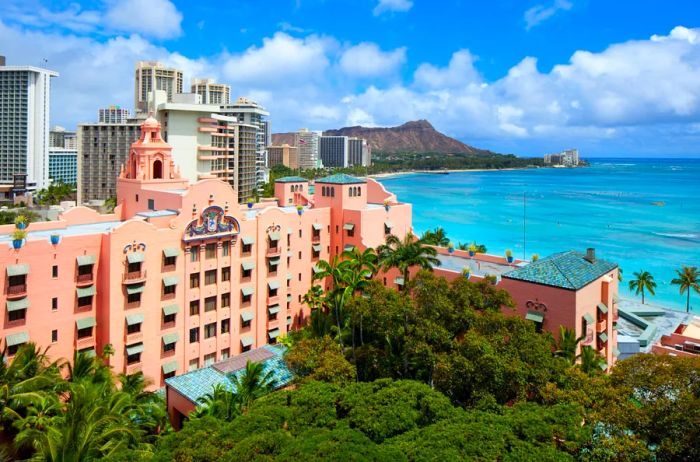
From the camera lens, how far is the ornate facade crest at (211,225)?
33.3 meters

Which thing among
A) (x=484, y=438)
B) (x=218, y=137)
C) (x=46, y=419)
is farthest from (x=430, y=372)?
(x=218, y=137)

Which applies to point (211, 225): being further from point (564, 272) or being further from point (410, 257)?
point (564, 272)

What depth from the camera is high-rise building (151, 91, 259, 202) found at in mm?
87812

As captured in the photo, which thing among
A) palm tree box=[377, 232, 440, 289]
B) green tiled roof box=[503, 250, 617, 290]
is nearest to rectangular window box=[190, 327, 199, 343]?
palm tree box=[377, 232, 440, 289]

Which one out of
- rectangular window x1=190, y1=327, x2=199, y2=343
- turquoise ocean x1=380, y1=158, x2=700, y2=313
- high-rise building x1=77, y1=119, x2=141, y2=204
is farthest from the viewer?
high-rise building x1=77, y1=119, x2=141, y2=204

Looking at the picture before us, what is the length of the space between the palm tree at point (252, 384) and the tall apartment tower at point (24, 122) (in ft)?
384

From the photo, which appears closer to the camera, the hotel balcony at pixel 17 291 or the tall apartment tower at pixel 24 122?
the hotel balcony at pixel 17 291

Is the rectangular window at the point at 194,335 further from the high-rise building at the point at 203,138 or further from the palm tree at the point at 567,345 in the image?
the high-rise building at the point at 203,138

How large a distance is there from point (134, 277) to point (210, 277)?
5547 millimetres

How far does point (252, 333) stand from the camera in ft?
124

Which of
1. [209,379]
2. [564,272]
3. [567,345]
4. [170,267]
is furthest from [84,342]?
[564,272]

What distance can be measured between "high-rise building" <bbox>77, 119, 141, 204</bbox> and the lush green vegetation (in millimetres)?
85527

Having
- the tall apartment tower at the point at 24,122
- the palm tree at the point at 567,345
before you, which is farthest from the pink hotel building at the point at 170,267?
the tall apartment tower at the point at 24,122

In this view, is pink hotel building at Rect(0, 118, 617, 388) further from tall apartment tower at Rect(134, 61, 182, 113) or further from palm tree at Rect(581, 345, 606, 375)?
tall apartment tower at Rect(134, 61, 182, 113)
